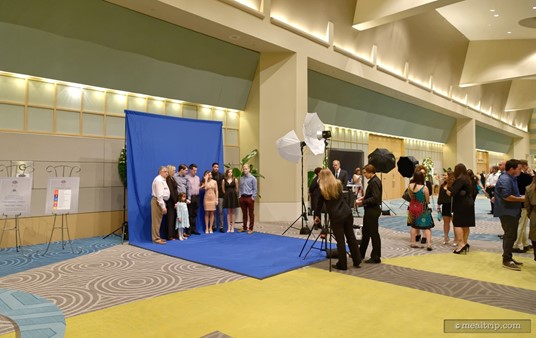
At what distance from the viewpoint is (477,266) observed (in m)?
5.20

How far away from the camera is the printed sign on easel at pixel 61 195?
636cm

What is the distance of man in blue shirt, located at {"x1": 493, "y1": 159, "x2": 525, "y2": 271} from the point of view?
194 inches

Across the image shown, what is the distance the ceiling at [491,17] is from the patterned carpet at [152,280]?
11013 mm

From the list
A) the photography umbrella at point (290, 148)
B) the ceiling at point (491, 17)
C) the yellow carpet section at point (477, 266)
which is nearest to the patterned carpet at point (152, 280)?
the yellow carpet section at point (477, 266)

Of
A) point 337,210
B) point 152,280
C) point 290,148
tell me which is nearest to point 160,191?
point 152,280

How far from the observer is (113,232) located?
793 centimetres

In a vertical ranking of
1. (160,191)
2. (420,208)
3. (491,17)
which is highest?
(491,17)

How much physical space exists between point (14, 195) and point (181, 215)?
2788 mm

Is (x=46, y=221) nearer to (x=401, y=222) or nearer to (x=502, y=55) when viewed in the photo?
(x=401, y=222)

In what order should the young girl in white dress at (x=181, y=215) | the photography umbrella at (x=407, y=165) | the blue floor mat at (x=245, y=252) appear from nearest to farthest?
the blue floor mat at (x=245, y=252) → the young girl in white dress at (x=181, y=215) → the photography umbrella at (x=407, y=165)

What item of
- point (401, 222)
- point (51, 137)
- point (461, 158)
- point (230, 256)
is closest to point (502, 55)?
point (461, 158)

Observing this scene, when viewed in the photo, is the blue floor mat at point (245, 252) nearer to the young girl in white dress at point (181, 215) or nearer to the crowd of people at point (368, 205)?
the young girl in white dress at point (181, 215)

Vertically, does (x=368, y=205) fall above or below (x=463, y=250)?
above

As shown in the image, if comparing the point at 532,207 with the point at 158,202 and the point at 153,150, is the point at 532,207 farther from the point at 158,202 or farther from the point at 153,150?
the point at 153,150
